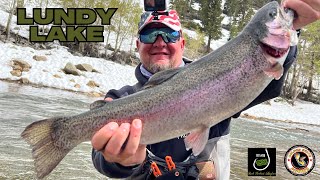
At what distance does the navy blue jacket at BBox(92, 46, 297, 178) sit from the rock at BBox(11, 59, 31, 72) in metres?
25.7

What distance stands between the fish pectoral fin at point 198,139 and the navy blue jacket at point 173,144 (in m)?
0.66

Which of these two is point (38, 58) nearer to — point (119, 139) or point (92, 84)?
point (92, 84)

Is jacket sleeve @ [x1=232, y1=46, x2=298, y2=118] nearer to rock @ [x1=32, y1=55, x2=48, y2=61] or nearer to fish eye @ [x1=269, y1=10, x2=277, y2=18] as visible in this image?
fish eye @ [x1=269, y1=10, x2=277, y2=18]

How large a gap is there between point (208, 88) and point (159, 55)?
126cm

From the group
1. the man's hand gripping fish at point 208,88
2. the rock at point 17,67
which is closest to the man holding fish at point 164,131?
the man's hand gripping fish at point 208,88

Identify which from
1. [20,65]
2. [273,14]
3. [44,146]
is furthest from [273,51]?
[20,65]

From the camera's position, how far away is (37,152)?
10.2 ft

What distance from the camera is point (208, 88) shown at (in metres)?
2.87

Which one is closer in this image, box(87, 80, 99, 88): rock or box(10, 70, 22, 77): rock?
box(10, 70, 22, 77): rock

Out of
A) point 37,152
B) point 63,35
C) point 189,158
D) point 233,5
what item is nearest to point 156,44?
point 189,158

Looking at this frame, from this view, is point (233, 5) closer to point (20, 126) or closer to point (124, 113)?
point (20, 126)

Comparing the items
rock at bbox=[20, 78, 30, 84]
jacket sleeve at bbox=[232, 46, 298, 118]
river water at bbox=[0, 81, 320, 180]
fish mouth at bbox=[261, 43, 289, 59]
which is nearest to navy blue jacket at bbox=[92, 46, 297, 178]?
jacket sleeve at bbox=[232, 46, 298, 118]

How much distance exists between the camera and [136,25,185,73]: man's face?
3990mm

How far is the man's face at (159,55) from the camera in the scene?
399 cm
